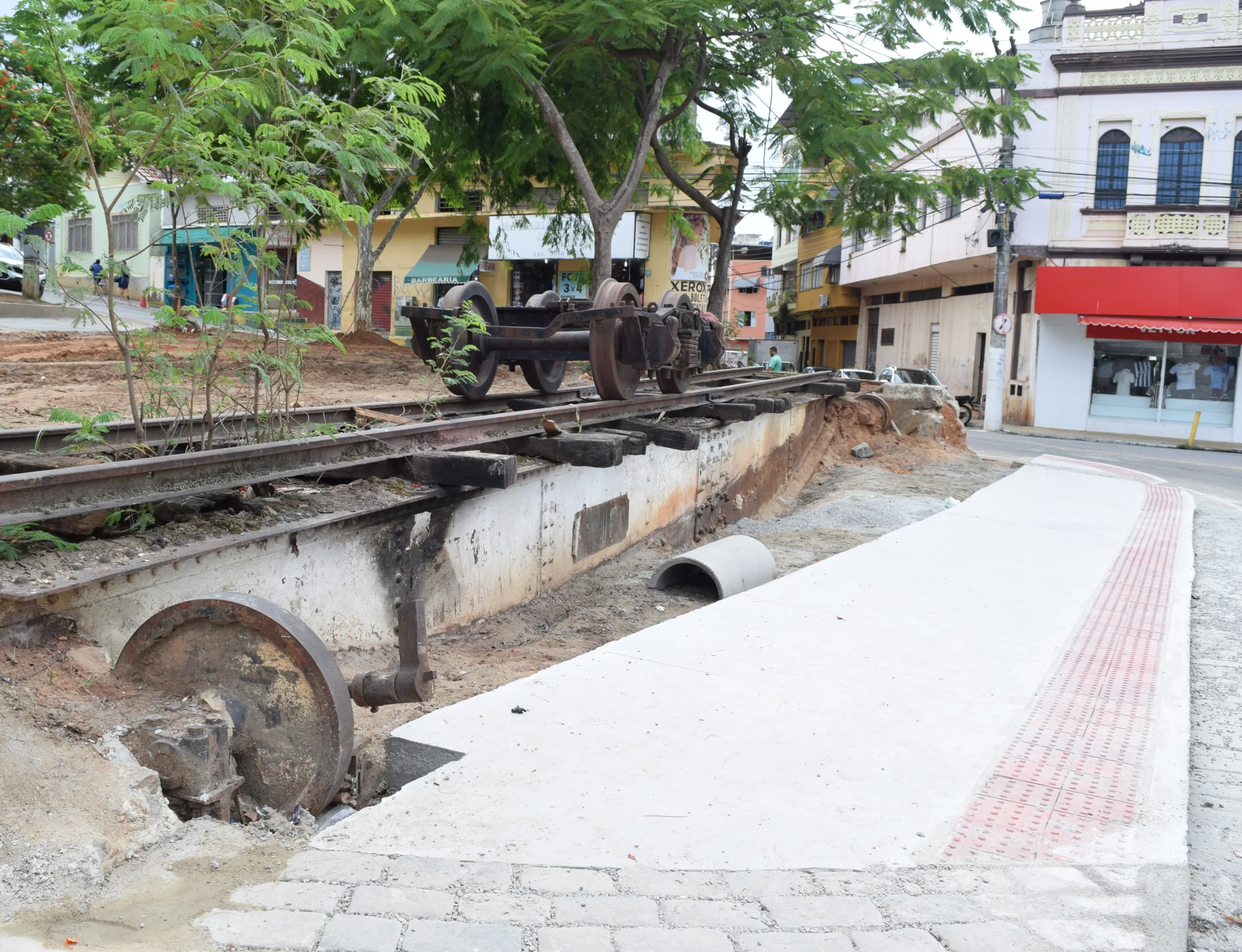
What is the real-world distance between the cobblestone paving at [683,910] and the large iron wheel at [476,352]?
618cm

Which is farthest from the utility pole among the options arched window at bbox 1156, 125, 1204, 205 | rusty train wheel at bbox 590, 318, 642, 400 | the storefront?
rusty train wheel at bbox 590, 318, 642, 400

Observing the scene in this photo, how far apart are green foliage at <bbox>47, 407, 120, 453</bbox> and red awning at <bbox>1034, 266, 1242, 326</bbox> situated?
26.7m

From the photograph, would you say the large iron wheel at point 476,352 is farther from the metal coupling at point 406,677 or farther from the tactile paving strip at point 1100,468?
the tactile paving strip at point 1100,468

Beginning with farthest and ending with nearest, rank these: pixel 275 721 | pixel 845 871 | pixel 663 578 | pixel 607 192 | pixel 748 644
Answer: pixel 607 192, pixel 663 578, pixel 748 644, pixel 275 721, pixel 845 871

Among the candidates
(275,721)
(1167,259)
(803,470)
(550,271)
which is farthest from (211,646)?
(550,271)

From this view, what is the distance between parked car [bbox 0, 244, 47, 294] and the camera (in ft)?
86.1

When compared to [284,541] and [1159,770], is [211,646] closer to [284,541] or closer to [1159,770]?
[284,541]

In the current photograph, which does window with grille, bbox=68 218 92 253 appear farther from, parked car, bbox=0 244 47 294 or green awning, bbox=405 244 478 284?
parked car, bbox=0 244 47 294

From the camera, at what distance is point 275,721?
3.15m

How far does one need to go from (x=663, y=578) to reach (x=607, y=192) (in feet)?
43.1

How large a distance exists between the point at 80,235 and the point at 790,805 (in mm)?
51356

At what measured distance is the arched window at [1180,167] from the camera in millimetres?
26828

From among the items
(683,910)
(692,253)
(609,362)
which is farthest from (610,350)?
(692,253)

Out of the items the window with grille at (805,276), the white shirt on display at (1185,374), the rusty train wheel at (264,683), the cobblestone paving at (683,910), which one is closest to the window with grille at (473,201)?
the white shirt on display at (1185,374)
